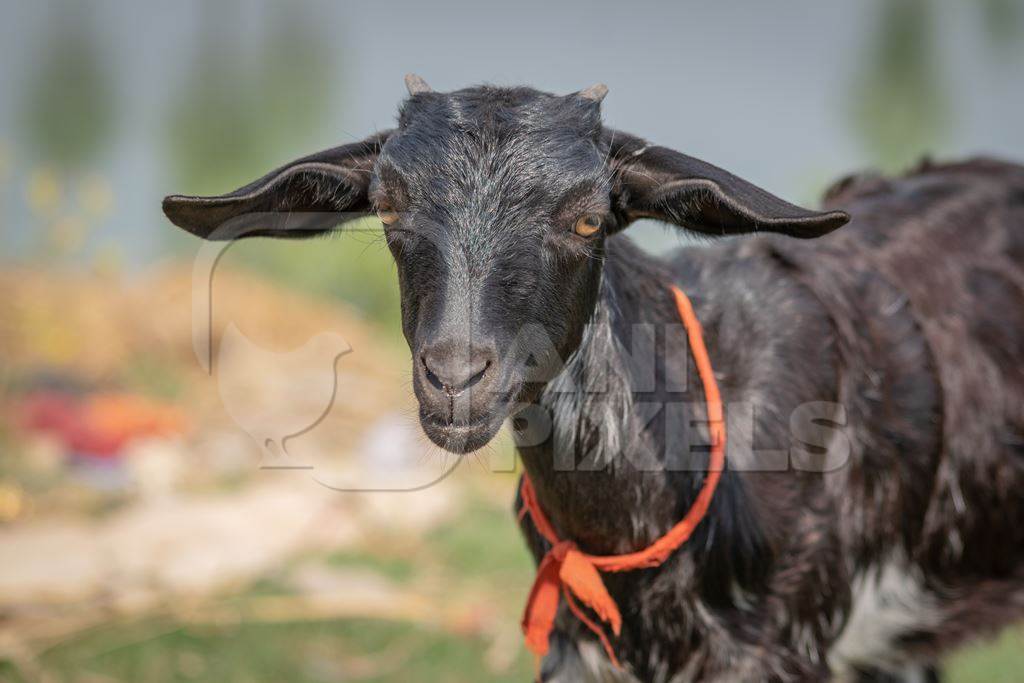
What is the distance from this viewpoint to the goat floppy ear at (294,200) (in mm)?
3209

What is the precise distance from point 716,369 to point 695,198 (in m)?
0.75

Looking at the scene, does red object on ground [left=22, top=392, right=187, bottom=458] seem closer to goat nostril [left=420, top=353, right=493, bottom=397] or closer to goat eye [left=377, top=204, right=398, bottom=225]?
goat eye [left=377, top=204, right=398, bottom=225]

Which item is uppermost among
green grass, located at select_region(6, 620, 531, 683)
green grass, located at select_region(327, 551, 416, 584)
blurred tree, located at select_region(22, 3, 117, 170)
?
blurred tree, located at select_region(22, 3, 117, 170)

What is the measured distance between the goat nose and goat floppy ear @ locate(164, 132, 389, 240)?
83cm

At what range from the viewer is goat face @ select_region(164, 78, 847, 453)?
9.02 ft

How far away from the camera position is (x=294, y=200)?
133 inches

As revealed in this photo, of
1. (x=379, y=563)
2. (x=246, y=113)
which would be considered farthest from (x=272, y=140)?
(x=379, y=563)

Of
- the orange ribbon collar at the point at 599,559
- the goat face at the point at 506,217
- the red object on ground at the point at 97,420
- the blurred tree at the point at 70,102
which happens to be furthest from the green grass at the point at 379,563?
the blurred tree at the point at 70,102

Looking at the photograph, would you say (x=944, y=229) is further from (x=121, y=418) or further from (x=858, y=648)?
(x=121, y=418)

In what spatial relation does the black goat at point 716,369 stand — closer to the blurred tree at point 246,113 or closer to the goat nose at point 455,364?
the goat nose at point 455,364

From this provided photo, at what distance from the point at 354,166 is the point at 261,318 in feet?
23.6

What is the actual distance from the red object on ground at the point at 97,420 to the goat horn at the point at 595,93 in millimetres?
5355

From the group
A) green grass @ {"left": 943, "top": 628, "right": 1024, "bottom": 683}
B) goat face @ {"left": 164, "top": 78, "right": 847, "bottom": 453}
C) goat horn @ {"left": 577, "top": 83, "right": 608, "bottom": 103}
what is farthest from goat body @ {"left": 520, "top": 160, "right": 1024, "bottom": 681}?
green grass @ {"left": 943, "top": 628, "right": 1024, "bottom": 683}

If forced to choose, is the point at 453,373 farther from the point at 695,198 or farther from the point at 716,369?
the point at 716,369
